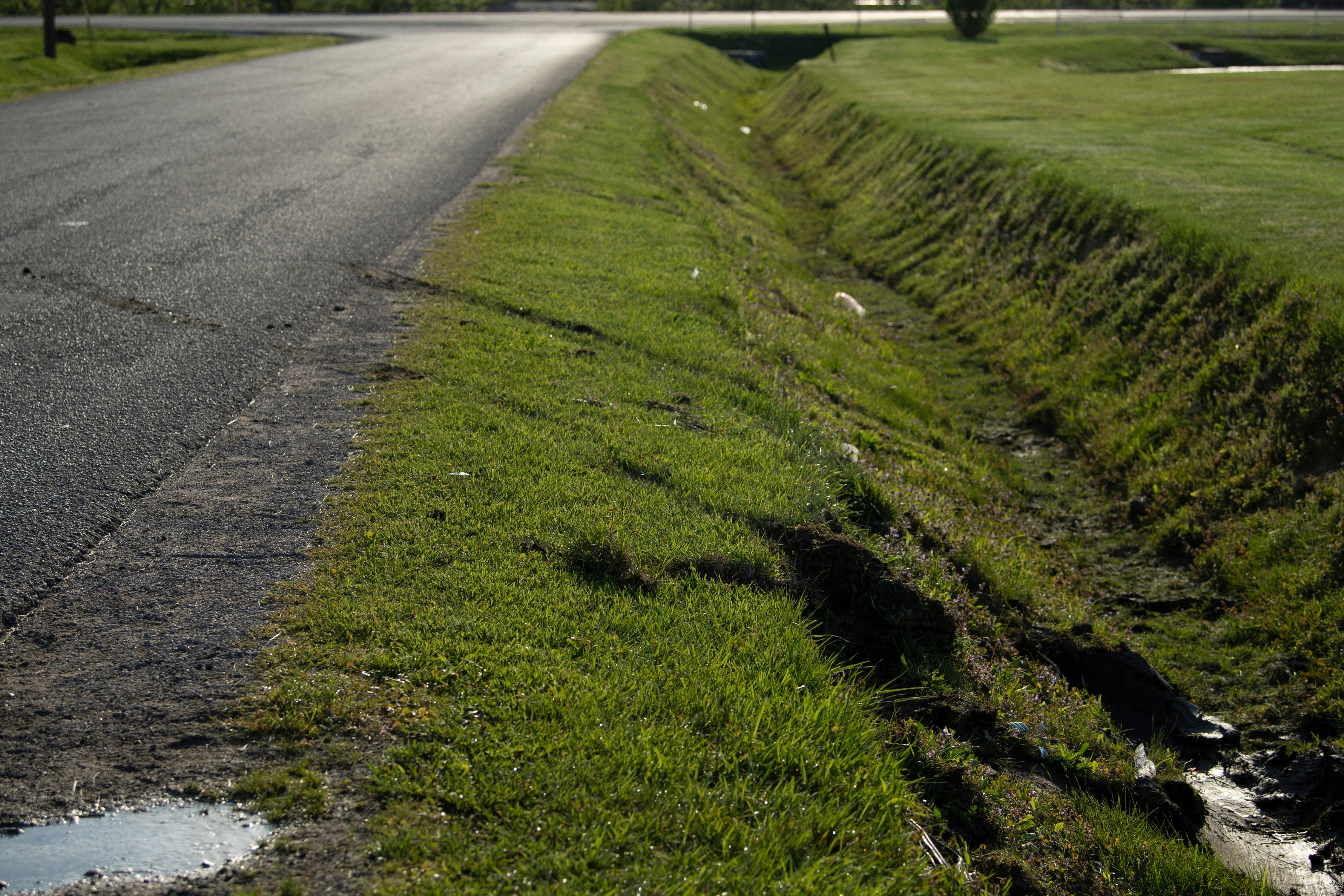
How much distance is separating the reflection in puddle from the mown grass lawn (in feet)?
27.5

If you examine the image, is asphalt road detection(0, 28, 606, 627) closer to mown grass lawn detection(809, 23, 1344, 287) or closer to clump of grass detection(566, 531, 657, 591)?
clump of grass detection(566, 531, 657, 591)

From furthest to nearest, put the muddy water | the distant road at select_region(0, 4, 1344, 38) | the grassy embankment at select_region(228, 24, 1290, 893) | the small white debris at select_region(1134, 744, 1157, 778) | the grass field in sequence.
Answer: the distant road at select_region(0, 4, 1344, 38), the grass field, the small white debris at select_region(1134, 744, 1157, 778), the muddy water, the grassy embankment at select_region(228, 24, 1290, 893)

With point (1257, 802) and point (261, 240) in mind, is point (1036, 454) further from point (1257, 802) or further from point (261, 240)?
point (261, 240)

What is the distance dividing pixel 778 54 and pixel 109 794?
41.2 m

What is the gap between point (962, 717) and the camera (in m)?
4.17

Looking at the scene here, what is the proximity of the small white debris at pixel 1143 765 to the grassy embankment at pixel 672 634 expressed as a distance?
0.07 meters

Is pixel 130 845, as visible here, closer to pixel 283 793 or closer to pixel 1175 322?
pixel 283 793

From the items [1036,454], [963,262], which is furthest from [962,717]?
[963,262]

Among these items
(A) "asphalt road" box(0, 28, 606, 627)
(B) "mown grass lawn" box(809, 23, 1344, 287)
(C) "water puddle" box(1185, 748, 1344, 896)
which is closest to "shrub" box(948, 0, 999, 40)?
(B) "mown grass lawn" box(809, 23, 1344, 287)

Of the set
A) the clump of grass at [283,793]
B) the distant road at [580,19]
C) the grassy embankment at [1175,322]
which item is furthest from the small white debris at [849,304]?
the distant road at [580,19]

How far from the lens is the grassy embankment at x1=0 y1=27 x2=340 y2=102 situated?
1995cm

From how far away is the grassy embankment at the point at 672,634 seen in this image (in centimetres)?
288

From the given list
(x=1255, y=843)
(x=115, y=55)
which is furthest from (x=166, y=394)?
(x=115, y=55)

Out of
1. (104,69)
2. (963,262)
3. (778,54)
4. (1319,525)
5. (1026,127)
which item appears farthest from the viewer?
(778,54)
